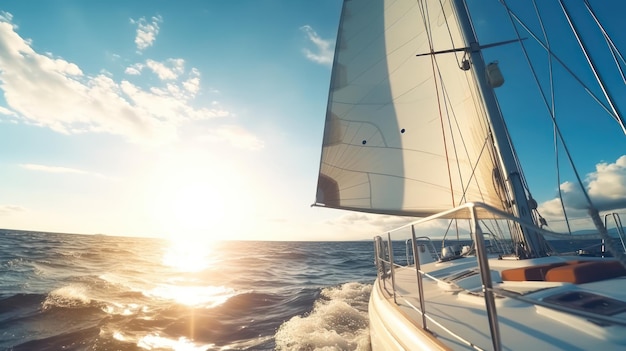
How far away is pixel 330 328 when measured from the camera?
587 centimetres

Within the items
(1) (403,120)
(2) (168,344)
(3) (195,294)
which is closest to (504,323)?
(1) (403,120)

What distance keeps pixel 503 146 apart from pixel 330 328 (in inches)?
176

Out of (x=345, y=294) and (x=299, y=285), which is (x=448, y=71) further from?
(x=299, y=285)

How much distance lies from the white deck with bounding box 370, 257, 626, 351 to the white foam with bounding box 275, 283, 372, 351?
2071 mm

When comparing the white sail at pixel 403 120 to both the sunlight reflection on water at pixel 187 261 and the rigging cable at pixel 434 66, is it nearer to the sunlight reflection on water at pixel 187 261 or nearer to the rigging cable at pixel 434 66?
the rigging cable at pixel 434 66

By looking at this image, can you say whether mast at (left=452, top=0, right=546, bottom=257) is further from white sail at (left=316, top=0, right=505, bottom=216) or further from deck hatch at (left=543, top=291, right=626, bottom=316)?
deck hatch at (left=543, top=291, right=626, bottom=316)

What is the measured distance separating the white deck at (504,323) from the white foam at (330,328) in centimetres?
207

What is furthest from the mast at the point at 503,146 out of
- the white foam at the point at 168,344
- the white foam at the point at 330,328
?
the white foam at the point at 168,344

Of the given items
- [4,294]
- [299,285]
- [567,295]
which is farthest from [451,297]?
[4,294]

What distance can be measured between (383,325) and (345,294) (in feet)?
21.4

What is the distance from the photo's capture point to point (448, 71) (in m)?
6.34

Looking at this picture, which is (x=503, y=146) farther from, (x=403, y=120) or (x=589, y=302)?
(x=589, y=302)

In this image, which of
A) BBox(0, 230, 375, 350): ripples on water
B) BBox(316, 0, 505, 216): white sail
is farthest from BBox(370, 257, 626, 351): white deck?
BBox(316, 0, 505, 216): white sail

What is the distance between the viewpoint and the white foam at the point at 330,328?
5.03 m
